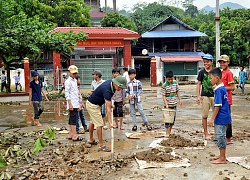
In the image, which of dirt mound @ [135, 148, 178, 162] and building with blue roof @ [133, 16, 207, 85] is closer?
dirt mound @ [135, 148, 178, 162]

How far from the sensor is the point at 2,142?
25.6 ft

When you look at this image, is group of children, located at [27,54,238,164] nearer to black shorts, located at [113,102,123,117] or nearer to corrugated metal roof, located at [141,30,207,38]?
black shorts, located at [113,102,123,117]

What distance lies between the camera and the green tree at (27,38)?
47.9 feet

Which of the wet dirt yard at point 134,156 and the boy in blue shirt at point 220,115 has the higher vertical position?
the boy in blue shirt at point 220,115

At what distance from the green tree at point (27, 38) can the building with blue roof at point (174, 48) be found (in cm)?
1670

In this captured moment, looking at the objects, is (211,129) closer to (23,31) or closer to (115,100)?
(115,100)

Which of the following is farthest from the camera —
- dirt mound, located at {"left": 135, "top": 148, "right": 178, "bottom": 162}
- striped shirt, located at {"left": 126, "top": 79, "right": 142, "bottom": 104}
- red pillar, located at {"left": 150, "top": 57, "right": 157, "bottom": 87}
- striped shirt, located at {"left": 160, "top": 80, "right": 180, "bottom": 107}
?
red pillar, located at {"left": 150, "top": 57, "right": 157, "bottom": 87}

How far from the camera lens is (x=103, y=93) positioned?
6.84 meters

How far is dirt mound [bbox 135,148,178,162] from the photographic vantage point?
20.0 feet

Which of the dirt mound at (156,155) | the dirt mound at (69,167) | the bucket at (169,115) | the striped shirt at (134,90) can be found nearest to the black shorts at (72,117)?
the dirt mound at (69,167)

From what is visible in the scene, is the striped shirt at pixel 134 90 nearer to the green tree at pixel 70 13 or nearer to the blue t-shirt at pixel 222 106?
the blue t-shirt at pixel 222 106

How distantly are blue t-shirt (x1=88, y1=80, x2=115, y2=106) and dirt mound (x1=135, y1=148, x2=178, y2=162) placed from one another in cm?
125

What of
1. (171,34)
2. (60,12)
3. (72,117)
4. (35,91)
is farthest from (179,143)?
(171,34)

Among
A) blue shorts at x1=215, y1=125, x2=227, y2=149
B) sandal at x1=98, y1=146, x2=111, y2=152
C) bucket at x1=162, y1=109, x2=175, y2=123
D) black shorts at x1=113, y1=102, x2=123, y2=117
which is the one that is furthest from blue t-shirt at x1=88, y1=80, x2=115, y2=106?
black shorts at x1=113, y1=102, x2=123, y2=117
